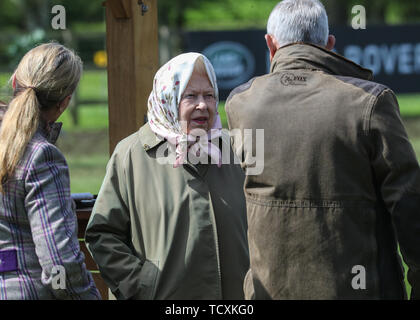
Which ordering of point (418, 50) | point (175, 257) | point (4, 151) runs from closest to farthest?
1. point (4, 151)
2. point (175, 257)
3. point (418, 50)

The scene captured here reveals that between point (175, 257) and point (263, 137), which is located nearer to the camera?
point (263, 137)

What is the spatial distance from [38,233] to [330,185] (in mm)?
1060

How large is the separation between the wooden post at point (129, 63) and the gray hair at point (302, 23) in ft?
5.65

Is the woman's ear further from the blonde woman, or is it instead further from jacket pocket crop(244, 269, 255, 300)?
jacket pocket crop(244, 269, 255, 300)

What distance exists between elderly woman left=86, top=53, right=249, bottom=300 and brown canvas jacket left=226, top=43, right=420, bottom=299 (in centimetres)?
35

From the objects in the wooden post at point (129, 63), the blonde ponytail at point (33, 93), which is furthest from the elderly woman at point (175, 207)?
the wooden post at point (129, 63)

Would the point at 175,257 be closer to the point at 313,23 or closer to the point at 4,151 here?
the point at 4,151

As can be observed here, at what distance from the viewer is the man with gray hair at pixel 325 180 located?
258 centimetres

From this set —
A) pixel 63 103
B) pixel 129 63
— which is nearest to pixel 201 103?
pixel 63 103

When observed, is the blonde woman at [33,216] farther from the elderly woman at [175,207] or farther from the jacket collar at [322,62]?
the jacket collar at [322,62]

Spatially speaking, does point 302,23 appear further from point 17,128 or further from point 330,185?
point 17,128

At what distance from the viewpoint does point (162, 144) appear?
3.21m
